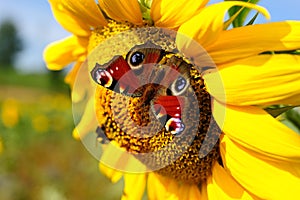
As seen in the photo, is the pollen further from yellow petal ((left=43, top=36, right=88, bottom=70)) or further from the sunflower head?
yellow petal ((left=43, top=36, right=88, bottom=70))

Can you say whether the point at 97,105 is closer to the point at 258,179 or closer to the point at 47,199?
the point at 258,179

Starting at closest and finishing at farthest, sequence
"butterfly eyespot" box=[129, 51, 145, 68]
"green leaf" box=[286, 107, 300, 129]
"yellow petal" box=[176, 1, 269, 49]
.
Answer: "yellow petal" box=[176, 1, 269, 49] < "butterfly eyespot" box=[129, 51, 145, 68] < "green leaf" box=[286, 107, 300, 129]

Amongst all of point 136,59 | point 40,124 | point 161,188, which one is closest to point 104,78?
point 136,59

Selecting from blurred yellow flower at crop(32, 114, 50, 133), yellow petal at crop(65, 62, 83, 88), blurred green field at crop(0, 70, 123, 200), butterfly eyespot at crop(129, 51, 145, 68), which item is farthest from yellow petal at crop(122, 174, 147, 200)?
blurred yellow flower at crop(32, 114, 50, 133)

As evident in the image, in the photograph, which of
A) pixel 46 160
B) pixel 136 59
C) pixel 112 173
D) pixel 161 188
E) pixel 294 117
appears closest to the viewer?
pixel 136 59

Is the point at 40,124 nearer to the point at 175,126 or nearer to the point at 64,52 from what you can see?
the point at 64,52

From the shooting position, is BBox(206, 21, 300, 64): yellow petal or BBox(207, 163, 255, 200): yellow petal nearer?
BBox(206, 21, 300, 64): yellow petal

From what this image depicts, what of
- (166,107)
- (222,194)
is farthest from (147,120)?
(222,194)
